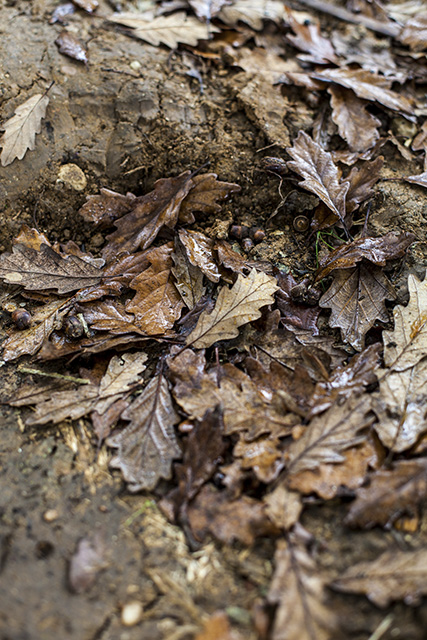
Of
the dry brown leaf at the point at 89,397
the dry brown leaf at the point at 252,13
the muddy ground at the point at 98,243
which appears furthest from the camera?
the dry brown leaf at the point at 252,13

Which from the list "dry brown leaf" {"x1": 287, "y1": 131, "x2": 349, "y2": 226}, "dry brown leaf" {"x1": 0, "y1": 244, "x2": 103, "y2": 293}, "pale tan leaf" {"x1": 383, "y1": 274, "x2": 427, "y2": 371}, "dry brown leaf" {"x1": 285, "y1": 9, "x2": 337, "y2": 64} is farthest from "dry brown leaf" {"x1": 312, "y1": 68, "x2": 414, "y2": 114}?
"dry brown leaf" {"x1": 0, "y1": 244, "x2": 103, "y2": 293}

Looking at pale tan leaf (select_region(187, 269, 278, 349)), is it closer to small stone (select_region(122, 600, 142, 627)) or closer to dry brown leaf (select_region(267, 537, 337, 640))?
dry brown leaf (select_region(267, 537, 337, 640))

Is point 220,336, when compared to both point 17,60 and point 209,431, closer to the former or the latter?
point 209,431

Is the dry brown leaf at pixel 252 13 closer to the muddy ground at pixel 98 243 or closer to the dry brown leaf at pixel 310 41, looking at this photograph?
the dry brown leaf at pixel 310 41

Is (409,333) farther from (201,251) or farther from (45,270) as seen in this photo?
(45,270)

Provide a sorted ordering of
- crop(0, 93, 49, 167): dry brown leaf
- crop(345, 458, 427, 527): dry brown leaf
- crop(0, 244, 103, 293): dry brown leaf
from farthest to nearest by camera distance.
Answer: crop(0, 93, 49, 167): dry brown leaf, crop(0, 244, 103, 293): dry brown leaf, crop(345, 458, 427, 527): dry brown leaf

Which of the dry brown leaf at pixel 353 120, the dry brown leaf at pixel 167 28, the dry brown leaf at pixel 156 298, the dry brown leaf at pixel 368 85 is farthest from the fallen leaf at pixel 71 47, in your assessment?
the dry brown leaf at pixel 353 120
